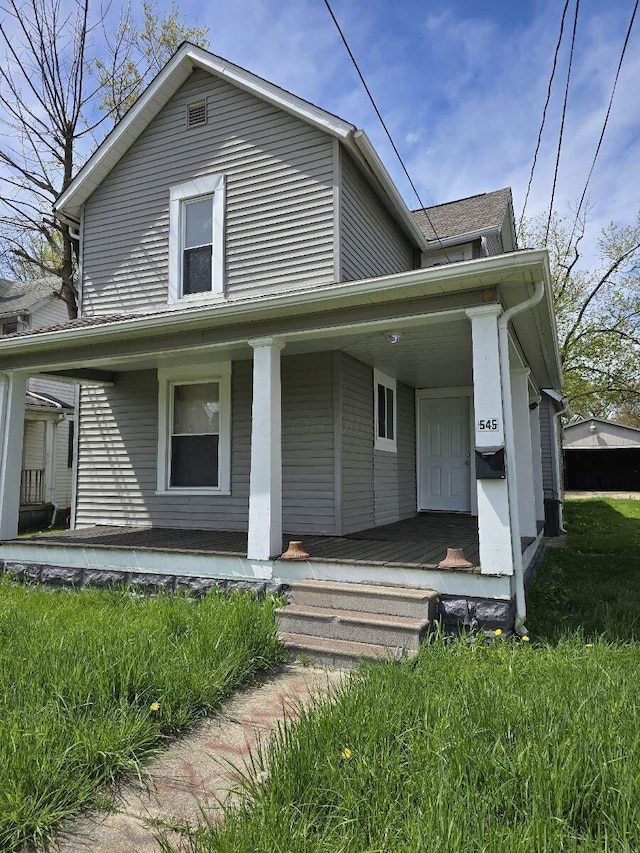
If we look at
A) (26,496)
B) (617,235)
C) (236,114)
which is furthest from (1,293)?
(617,235)

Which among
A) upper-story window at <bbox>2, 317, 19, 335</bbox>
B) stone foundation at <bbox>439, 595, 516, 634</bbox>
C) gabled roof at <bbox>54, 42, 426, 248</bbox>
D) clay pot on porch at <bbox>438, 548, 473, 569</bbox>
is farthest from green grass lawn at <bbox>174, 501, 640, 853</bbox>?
upper-story window at <bbox>2, 317, 19, 335</bbox>

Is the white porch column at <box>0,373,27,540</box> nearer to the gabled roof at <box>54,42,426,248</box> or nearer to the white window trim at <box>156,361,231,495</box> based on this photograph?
the white window trim at <box>156,361,231,495</box>

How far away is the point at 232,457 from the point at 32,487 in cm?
924

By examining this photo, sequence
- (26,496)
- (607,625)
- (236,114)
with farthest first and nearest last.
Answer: (26,496)
(236,114)
(607,625)

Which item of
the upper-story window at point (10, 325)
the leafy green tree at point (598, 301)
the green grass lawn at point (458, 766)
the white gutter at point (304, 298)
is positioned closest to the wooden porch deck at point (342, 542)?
the green grass lawn at point (458, 766)

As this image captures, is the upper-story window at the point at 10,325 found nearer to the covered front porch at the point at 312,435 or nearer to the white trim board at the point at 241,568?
the covered front porch at the point at 312,435

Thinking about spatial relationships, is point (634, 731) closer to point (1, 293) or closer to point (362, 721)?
point (362, 721)

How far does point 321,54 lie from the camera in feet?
21.1

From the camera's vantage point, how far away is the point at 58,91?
13648 mm

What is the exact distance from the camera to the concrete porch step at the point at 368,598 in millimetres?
4273

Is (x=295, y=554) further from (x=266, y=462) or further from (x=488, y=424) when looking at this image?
(x=488, y=424)

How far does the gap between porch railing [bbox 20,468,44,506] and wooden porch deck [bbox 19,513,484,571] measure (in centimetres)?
687

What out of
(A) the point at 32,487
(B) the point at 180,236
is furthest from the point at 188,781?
(A) the point at 32,487

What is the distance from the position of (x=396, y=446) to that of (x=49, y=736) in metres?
6.74
